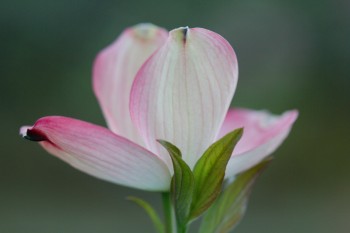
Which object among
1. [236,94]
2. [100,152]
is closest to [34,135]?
[100,152]

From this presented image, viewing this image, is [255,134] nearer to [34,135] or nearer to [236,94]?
[34,135]

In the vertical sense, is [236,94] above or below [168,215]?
below

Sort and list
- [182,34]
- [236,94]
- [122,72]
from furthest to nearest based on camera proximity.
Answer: [236,94] < [122,72] < [182,34]

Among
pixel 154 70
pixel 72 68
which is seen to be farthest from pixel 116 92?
pixel 72 68

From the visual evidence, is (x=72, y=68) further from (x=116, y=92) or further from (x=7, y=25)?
(x=116, y=92)

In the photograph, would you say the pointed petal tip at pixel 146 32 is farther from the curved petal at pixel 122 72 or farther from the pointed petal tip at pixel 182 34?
the pointed petal tip at pixel 182 34

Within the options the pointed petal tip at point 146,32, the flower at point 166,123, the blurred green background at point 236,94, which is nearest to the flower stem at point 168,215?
the flower at point 166,123

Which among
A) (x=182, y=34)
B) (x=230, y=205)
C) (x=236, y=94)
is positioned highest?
(x=182, y=34)

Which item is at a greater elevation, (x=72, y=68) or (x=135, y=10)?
(x=135, y=10)

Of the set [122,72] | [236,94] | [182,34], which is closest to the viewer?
[182,34]
